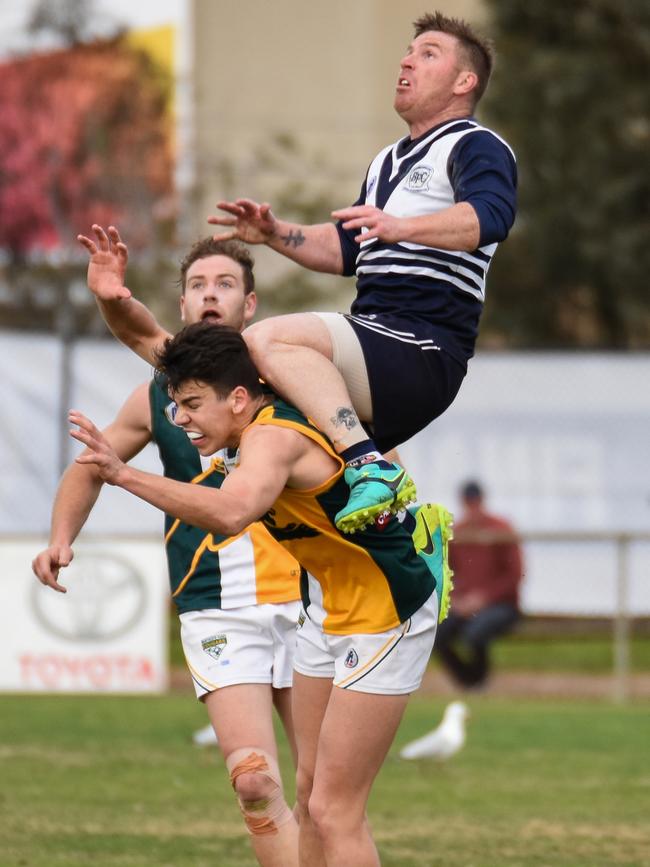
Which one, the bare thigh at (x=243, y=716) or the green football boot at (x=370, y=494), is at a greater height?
the green football boot at (x=370, y=494)

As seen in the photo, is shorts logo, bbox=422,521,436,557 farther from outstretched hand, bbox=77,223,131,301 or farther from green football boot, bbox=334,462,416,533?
outstretched hand, bbox=77,223,131,301

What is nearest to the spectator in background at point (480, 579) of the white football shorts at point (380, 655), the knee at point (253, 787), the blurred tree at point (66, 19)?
the knee at point (253, 787)

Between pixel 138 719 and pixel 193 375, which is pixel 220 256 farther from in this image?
pixel 138 719

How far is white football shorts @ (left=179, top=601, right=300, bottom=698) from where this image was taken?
21.1ft

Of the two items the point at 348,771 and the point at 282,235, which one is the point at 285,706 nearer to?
the point at 348,771

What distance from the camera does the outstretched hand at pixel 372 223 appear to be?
210 inches

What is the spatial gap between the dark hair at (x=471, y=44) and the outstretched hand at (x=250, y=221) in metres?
0.83

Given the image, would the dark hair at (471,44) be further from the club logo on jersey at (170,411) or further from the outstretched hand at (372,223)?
the club logo on jersey at (170,411)

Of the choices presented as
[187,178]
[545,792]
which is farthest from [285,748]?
[187,178]

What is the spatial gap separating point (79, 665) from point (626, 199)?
49.8 feet

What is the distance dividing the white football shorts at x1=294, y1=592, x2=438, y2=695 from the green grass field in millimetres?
2468

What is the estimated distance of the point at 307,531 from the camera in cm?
550

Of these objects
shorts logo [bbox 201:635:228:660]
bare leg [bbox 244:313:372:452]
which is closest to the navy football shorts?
bare leg [bbox 244:313:372:452]

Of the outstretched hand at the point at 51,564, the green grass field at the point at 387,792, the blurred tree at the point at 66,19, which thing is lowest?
the green grass field at the point at 387,792
